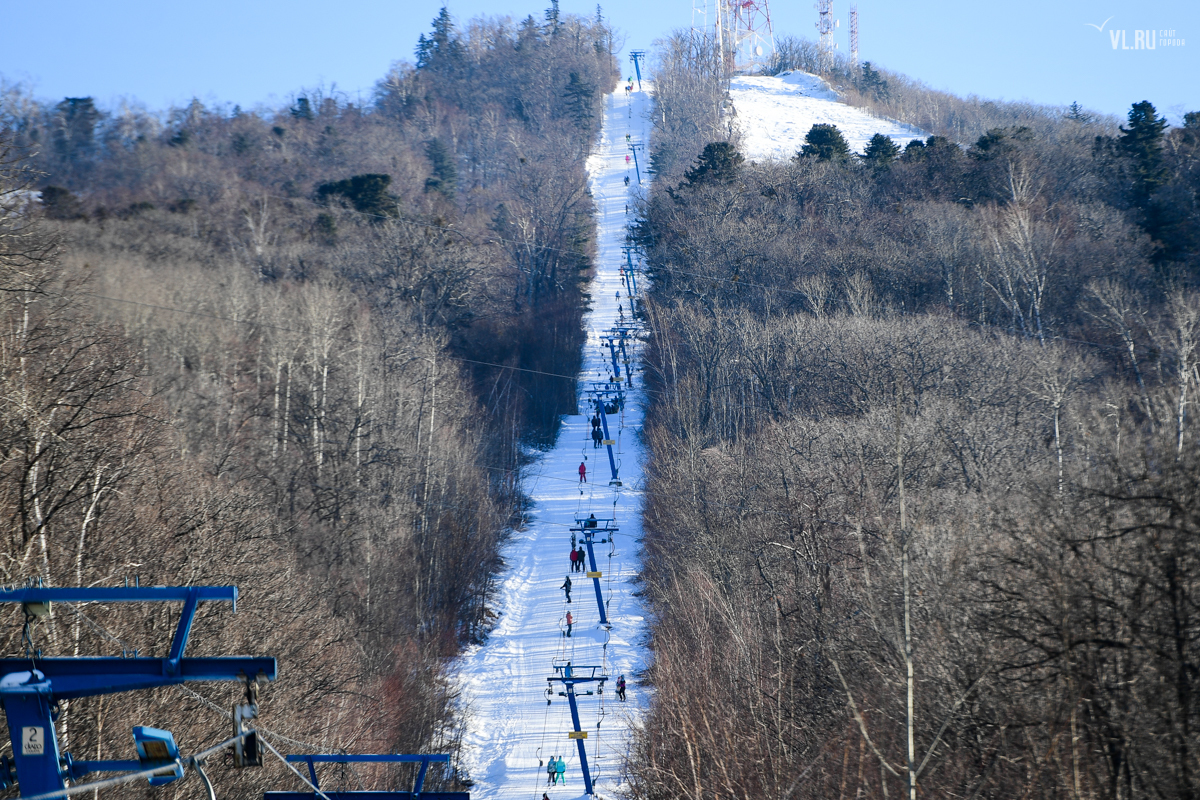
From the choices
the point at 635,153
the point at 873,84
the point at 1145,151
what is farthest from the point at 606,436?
the point at 873,84

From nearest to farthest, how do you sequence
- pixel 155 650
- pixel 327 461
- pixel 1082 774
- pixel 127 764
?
pixel 127 764
pixel 1082 774
pixel 155 650
pixel 327 461

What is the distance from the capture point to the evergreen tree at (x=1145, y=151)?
47031 mm

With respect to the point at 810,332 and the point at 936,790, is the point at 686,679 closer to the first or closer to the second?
the point at 936,790

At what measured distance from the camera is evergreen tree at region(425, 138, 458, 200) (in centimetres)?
7500

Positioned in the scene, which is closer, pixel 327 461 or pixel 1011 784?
pixel 1011 784

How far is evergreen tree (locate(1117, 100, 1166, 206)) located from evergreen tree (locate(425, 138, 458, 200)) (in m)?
47.5

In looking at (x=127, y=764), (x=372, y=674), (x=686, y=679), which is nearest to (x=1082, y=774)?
(x=127, y=764)

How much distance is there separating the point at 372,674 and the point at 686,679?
37.8 ft

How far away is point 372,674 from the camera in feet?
87.1

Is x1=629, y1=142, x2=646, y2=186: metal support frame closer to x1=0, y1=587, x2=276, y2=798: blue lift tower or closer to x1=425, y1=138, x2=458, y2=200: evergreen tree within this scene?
x1=425, y1=138, x2=458, y2=200: evergreen tree

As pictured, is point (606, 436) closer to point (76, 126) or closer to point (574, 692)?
point (574, 692)

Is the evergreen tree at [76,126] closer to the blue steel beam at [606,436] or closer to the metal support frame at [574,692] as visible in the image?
the blue steel beam at [606,436]

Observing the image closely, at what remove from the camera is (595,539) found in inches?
1567

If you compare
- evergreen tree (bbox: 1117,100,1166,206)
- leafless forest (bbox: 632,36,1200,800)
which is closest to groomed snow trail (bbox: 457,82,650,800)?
leafless forest (bbox: 632,36,1200,800)
